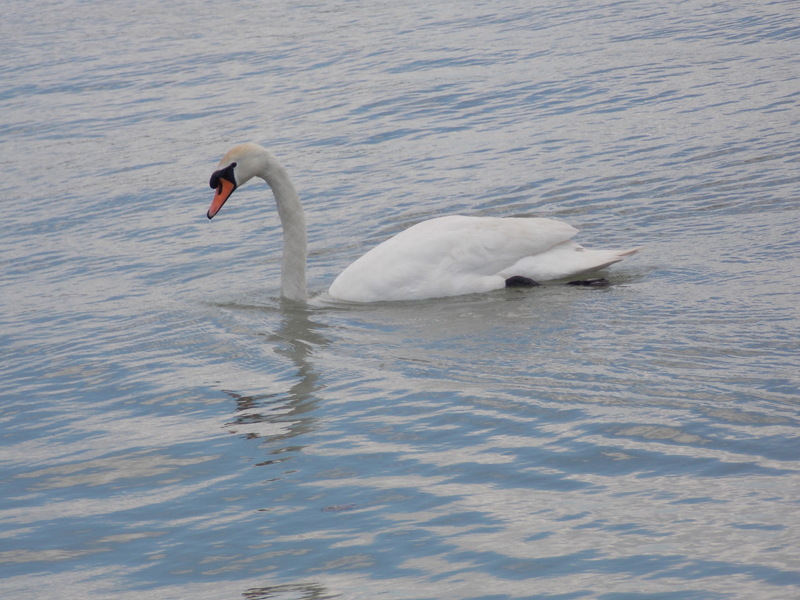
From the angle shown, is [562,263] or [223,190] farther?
[223,190]

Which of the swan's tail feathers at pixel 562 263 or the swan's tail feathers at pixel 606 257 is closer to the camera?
the swan's tail feathers at pixel 606 257

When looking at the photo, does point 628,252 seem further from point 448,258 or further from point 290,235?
point 290,235

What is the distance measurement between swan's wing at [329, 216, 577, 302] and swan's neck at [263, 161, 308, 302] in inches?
21.9

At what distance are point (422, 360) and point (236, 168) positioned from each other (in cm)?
269

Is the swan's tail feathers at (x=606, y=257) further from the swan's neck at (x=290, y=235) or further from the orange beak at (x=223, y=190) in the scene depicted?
the orange beak at (x=223, y=190)

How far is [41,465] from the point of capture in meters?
6.29

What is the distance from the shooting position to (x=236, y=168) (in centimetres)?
890

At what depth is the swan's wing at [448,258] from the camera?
27.7 feet

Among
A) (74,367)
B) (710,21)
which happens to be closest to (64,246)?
(74,367)

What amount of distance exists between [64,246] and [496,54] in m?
9.25

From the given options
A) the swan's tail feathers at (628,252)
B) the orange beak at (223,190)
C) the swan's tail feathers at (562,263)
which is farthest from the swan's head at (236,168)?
the swan's tail feathers at (628,252)

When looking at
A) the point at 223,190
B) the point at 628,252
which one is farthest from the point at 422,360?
the point at 223,190

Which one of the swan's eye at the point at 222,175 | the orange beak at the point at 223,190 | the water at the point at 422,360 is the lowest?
the water at the point at 422,360

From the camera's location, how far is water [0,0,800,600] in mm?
4832
